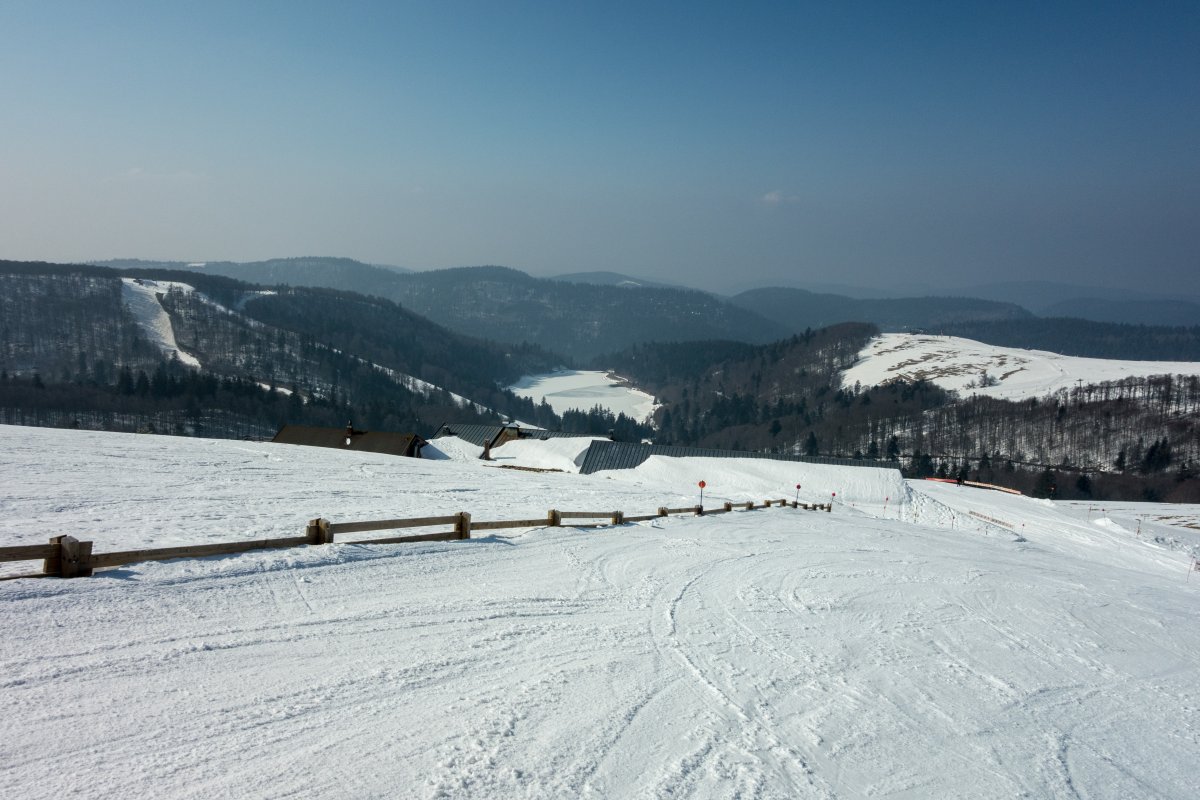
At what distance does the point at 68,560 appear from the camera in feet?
29.2

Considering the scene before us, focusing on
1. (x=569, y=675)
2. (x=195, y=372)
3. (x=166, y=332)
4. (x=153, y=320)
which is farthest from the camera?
(x=153, y=320)

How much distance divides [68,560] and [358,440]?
50790mm

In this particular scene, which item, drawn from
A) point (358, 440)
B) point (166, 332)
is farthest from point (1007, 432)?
point (166, 332)

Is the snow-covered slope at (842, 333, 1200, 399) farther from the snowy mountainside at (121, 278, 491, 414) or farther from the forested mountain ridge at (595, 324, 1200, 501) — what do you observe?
the snowy mountainside at (121, 278, 491, 414)

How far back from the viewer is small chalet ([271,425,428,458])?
56.1m

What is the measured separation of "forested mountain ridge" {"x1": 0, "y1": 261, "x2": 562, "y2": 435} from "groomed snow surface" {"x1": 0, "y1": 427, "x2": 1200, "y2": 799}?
104 meters

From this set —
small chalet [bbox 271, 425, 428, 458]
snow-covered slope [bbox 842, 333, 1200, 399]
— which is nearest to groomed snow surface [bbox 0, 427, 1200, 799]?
small chalet [bbox 271, 425, 428, 458]

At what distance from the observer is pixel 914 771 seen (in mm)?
6637

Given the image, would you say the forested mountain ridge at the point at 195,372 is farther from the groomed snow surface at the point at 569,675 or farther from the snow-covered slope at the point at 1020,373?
the snow-covered slope at the point at 1020,373

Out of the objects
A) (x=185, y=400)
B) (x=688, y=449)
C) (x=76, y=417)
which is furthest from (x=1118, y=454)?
(x=76, y=417)

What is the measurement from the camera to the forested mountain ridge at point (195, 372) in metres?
107

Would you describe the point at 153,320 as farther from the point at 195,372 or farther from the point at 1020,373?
the point at 1020,373

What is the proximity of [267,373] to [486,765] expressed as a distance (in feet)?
543

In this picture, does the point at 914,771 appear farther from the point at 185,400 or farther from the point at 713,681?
the point at 185,400
